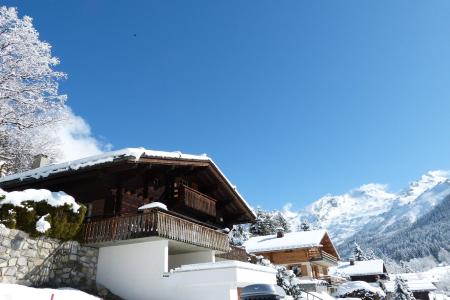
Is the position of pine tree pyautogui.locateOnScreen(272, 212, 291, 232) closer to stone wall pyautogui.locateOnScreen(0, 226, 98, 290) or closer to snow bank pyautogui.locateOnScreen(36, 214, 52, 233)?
stone wall pyautogui.locateOnScreen(0, 226, 98, 290)

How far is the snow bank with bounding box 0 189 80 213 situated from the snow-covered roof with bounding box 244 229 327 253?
92.7 ft

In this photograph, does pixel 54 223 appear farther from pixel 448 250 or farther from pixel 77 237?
pixel 448 250

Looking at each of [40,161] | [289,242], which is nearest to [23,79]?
[40,161]

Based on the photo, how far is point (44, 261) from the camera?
14.4m

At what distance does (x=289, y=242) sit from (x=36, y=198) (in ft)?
101

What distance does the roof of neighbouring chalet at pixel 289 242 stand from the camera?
39.6 m

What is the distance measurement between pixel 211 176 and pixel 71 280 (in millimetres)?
10351

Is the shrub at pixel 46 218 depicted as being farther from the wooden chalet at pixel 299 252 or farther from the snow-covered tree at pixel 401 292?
the snow-covered tree at pixel 401 292

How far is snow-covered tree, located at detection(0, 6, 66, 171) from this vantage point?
78.0ft

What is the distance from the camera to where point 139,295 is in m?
15.6

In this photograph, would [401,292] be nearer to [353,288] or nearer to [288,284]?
[353,288]

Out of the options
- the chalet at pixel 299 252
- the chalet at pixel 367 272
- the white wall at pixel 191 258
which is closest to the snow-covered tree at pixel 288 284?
the white wall at pixel 191 258

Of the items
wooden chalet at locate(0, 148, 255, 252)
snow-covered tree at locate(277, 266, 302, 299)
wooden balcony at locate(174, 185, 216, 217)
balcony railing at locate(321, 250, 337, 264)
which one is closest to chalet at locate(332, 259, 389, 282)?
balcony railing at locate(321, 250, 337, 264)

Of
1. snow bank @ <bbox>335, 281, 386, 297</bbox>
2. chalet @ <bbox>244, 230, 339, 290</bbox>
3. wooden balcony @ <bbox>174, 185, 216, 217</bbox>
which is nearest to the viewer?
wooden balcony @ <bbox>174, 185, 216, 217</bbox>
